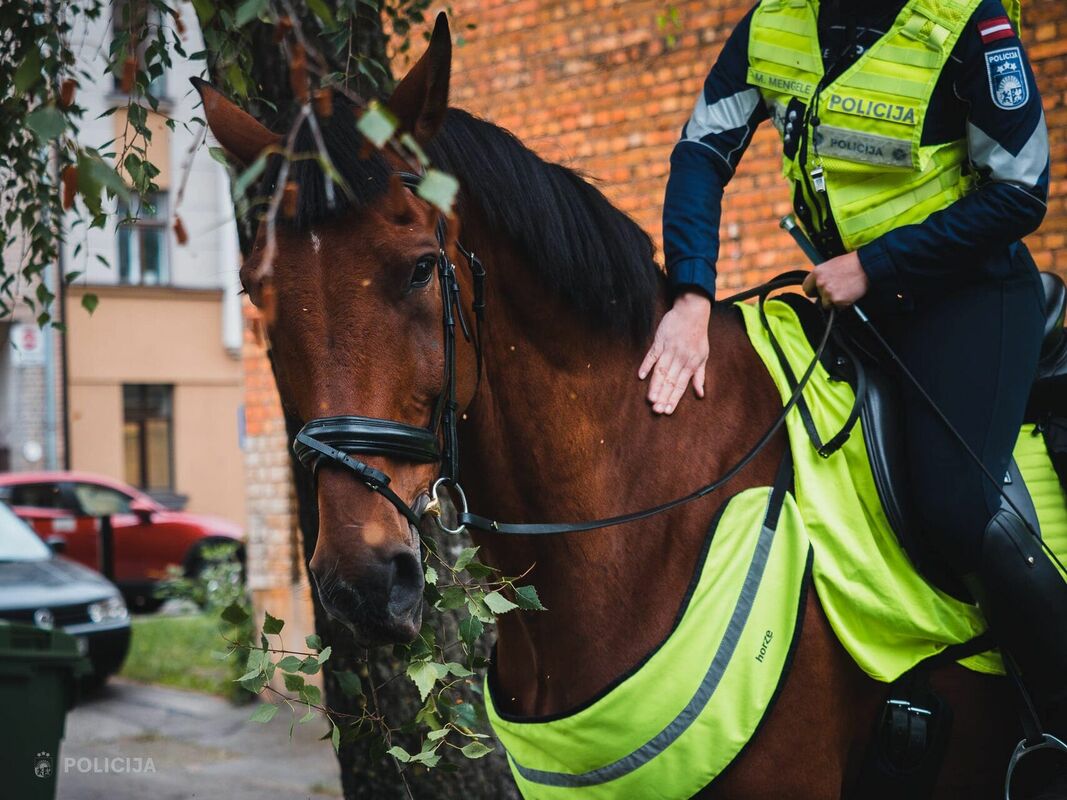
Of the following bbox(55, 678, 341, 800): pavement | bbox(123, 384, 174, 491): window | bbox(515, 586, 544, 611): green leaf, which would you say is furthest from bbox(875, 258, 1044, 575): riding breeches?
bbox(123, 384, 174, 491): window

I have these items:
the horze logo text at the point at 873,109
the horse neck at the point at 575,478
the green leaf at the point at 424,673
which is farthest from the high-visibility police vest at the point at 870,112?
the green leaf at the point at 424,673

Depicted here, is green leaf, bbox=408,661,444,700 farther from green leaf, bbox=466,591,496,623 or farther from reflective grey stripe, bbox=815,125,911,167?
reflective grey stripe, bbox=815,125,911,167

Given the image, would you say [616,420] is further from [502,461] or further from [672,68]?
[672,68]

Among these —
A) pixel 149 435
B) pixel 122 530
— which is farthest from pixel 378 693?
pixel 149 435

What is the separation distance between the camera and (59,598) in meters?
8.73

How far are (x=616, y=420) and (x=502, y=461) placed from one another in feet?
0.89

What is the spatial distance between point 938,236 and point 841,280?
23cm

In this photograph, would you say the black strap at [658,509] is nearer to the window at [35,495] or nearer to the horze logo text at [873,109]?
the horze logo text at [873,109]

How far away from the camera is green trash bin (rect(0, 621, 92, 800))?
3848 mm

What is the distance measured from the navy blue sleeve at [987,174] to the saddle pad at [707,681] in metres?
0.61

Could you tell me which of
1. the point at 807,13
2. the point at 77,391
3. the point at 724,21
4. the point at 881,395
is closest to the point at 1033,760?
the point at 881,395

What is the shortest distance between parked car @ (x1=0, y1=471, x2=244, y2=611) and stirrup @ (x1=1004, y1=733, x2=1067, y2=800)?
13.1 meters

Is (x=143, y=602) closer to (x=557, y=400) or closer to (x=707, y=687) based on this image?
(x=557, y=400)

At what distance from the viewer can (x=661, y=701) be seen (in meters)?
2.31
